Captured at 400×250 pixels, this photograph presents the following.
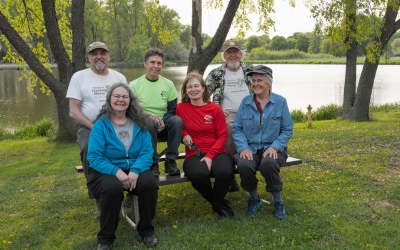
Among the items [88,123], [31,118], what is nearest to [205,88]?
[88,123]

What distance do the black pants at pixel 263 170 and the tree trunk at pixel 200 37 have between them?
418 centimetres

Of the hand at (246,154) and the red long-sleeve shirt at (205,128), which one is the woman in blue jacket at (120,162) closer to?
the red long-sleeve shirt at (205,128)

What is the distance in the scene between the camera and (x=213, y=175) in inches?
167

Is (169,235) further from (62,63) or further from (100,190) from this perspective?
(62,63)

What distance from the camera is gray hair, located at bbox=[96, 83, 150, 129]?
392 centimetres

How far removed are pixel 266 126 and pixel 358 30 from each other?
636cm

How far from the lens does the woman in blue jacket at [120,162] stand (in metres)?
3.62

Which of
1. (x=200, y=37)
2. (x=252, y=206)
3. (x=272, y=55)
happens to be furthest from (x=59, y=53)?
(x=272, y=55)

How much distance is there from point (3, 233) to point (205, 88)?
107 inches

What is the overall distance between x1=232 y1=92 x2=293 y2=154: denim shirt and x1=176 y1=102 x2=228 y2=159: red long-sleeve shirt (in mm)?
211

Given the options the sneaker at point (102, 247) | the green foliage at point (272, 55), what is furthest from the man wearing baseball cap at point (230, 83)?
the green foliage at point (272, 55)

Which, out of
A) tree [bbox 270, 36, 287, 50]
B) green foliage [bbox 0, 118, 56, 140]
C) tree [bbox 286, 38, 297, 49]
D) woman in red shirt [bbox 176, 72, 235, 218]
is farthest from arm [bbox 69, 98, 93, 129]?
tree [bbox 286, 38, 297, 49]

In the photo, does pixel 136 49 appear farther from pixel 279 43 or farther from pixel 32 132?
pixel 279 43

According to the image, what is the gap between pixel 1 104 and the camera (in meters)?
20.4
